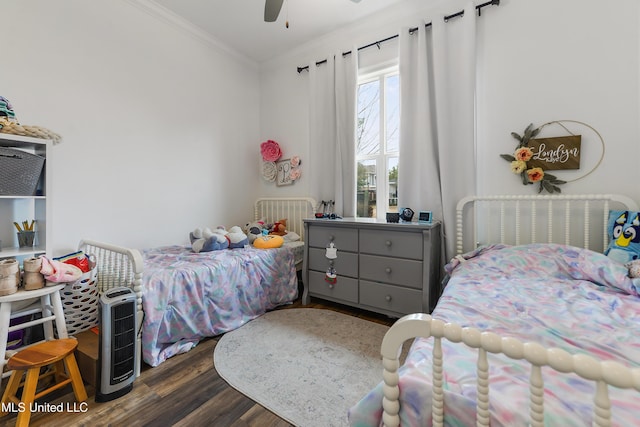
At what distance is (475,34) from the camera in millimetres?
2258

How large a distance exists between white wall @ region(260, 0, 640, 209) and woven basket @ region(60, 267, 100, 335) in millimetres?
2946

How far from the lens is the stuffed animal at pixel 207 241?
246 centimetres

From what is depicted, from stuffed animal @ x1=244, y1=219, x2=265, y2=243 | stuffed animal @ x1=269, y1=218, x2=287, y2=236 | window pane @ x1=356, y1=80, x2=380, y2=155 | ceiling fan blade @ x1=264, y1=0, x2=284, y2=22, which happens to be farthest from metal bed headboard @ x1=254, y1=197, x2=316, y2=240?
ceiling fan blade @ x1=264, y1=0, x2=284, y2=22

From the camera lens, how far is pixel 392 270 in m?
2.24

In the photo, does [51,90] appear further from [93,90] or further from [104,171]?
[104,171]

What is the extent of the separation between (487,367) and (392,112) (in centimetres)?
265

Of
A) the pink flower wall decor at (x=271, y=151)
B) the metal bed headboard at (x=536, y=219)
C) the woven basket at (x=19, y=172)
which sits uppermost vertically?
the pink flower wall decor at (x=271, y=151)

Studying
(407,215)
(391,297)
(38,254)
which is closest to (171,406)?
(38,254)

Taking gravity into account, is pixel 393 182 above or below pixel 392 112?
below

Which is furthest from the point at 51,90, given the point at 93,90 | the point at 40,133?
the point at 40,133

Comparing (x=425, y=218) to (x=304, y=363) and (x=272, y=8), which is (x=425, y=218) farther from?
(x=272, y=8)

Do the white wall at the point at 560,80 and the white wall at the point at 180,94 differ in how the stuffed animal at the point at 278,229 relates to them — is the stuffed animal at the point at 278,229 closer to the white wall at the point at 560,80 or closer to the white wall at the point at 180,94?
the white wall at the point at 180,94

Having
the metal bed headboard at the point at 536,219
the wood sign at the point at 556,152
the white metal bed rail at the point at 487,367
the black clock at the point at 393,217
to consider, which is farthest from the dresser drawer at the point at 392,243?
the white metal bed rail at the point at 487,367

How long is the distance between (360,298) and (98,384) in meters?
1.77
